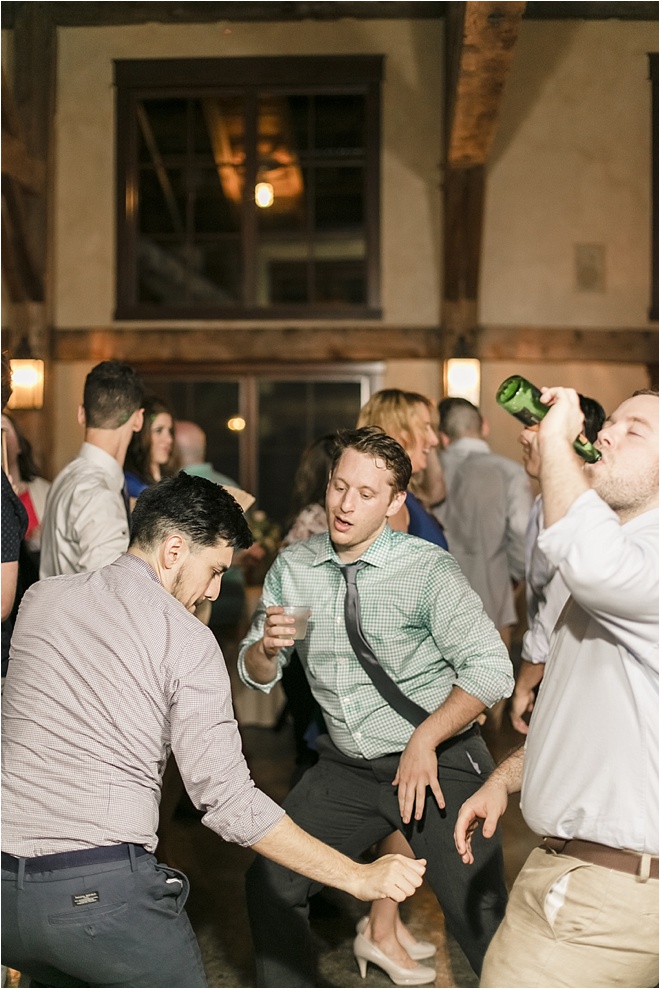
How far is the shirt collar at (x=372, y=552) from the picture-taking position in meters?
2.56

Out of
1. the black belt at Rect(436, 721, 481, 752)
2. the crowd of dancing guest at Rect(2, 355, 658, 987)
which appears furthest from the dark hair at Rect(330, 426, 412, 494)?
the black belt at Rect(436, 721, 481, 752)

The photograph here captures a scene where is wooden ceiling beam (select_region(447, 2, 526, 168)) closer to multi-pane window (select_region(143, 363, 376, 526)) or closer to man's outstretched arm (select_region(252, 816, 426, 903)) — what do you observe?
multi-pane window (select_region(143, 363, 376, 526))

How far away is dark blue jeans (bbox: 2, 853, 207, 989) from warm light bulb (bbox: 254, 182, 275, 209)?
21.7 feet

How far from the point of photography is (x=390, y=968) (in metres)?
3.04

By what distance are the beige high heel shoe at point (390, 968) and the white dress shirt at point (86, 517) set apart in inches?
53.7

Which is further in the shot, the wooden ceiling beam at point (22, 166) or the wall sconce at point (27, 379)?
the wall sconce at point (27, 379)

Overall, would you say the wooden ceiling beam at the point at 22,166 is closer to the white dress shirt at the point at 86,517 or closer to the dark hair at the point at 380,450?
the white dress shirt at the point at 86,517

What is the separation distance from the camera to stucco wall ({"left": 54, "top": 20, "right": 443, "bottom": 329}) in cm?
766

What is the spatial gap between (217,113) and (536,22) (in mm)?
2443

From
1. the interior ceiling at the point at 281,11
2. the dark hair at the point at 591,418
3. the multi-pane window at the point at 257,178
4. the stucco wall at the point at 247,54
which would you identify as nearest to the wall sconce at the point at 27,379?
the stucco wall at the point at 247,54

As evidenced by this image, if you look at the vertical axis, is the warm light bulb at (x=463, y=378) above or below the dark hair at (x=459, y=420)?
above

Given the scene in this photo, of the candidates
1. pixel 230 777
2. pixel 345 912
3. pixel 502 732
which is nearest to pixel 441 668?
pixel 230 777

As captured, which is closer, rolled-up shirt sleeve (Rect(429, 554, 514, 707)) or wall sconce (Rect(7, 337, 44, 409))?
rolled-up shirt sleeve (Rect(429, 554, 514, 707))

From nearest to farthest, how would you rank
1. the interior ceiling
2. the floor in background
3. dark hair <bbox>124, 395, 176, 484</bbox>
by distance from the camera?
the floor in background
dark hair <bbox>124, 395, 176, 484</bbox>
the interior ceiling
